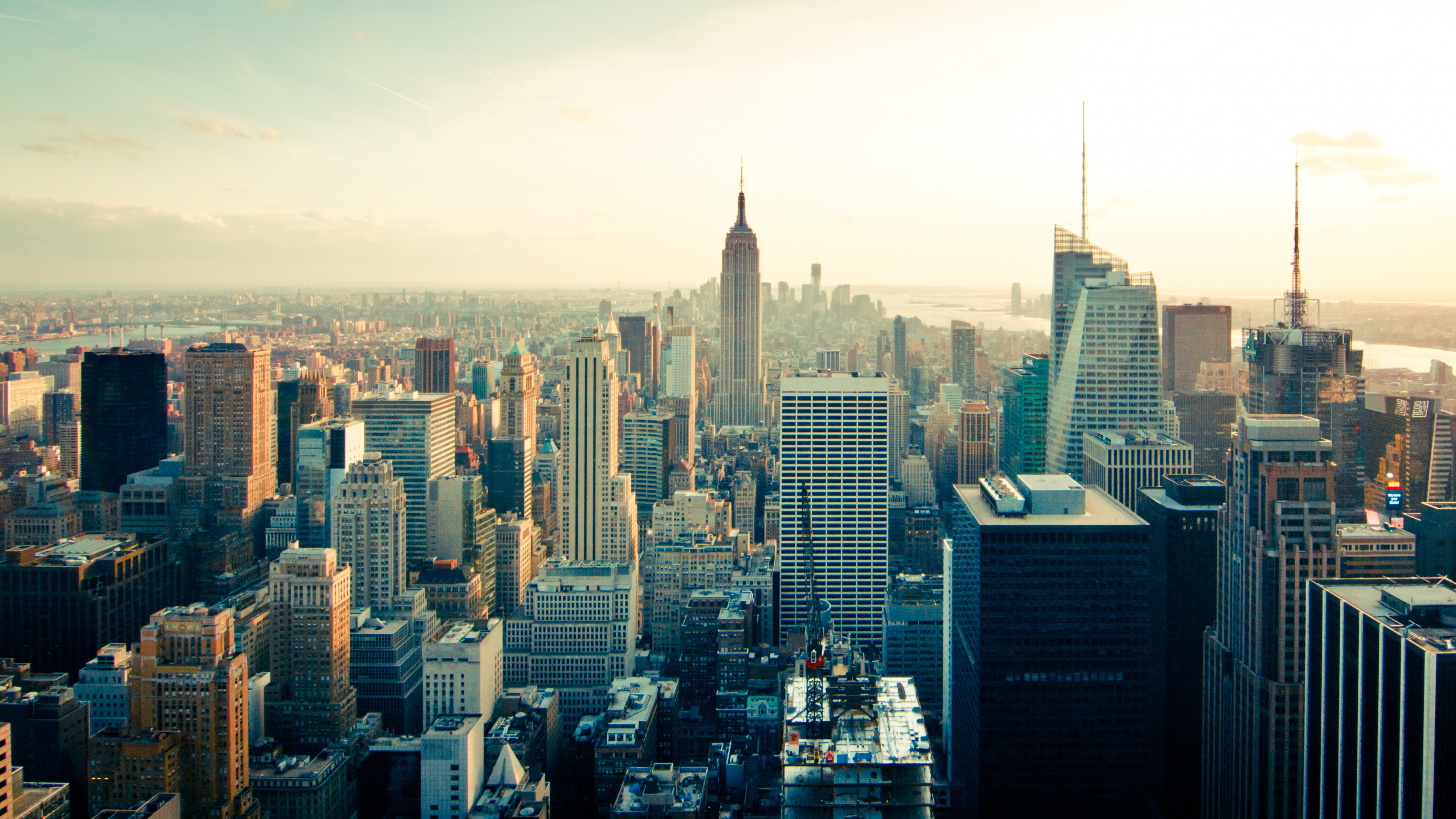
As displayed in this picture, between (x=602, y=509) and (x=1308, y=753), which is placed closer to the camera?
(x=1308, y=753)

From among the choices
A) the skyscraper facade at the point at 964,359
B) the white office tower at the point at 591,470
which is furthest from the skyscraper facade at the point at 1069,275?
the white office tower at the point at 591,470

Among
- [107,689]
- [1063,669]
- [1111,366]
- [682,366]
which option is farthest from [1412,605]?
[682,366]

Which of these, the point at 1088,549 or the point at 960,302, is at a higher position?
the point at 960,302

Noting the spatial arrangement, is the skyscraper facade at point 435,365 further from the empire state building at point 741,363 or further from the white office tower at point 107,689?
the empire state building at point 741,363

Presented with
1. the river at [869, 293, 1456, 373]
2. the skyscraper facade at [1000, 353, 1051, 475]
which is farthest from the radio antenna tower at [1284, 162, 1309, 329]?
the skyscraper facade at [1000, 353, 1051, 475]

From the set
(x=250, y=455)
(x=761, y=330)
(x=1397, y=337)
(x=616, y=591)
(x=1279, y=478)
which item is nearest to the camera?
(x=1279, y=478)

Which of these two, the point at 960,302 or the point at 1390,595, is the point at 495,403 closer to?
the point at 960,302

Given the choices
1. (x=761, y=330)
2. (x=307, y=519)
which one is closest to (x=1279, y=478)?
(x=307, y=519)
